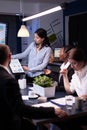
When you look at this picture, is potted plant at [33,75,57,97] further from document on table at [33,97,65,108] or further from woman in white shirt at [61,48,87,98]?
woman in white shirt at [61,48,87,98]

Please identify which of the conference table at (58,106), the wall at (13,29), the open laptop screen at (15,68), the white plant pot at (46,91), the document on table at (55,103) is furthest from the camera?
the wall at (13,29)

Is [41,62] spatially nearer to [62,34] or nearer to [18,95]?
[18,95]

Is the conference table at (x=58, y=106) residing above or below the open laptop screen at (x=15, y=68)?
below

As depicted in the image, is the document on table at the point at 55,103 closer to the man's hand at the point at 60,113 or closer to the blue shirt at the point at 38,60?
the man's hand at the point at 60,113

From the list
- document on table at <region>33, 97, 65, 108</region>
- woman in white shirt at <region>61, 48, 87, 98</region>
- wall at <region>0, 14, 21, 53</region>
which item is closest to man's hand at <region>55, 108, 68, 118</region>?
document on table at <region>33, 97, 65, 108</region>

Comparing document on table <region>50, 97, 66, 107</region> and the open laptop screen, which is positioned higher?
the open laptop screen

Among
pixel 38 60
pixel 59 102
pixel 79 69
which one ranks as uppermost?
pixel 79 69

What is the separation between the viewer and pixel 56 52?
698 cm

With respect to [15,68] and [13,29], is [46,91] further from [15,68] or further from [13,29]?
[13,29]

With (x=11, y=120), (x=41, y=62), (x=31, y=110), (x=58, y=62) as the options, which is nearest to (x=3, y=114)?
(x=11, y=120)

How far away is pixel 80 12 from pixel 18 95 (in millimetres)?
4841

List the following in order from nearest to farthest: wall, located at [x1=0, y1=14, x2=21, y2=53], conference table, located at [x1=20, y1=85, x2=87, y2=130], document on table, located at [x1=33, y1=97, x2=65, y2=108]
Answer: conference table, located at [x1=20, y1=85, x2=87, y2=130], document on table, located at [x1=33, y1=97, x2=65, y2=108], wall, located at [x1=0, y1=14, x2=21, y2=53]

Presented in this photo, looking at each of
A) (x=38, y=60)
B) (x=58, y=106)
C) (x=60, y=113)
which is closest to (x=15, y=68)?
(x=38, y=60)

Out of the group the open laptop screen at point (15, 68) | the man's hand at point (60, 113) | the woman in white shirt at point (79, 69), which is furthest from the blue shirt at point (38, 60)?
the man's hand at point (60, 113)
